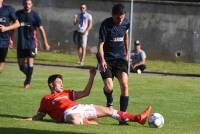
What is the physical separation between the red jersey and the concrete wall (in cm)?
2000

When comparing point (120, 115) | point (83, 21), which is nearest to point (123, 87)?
point (120, 115)

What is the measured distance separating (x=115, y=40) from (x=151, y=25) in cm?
1934

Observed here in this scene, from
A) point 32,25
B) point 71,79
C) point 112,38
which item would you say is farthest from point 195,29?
point 112,38

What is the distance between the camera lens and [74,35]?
30.3 meters

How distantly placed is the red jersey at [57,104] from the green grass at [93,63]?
15.6 meters

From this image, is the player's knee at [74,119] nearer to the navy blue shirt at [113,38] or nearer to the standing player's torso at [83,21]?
the navy blue shirt at [113,38]

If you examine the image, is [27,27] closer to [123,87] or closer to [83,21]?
[123,87]

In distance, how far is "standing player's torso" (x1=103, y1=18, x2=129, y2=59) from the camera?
12633 mm

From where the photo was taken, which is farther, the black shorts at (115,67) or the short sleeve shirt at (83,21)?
the short sleeve shirt at (83,21)

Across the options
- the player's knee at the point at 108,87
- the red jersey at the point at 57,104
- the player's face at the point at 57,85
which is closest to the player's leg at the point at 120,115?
the red jersey at the point at 57,104

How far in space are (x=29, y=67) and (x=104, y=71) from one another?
5736 mm

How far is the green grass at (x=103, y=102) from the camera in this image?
434 inches

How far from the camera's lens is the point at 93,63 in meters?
29.0

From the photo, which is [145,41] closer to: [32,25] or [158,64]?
[158,64]
